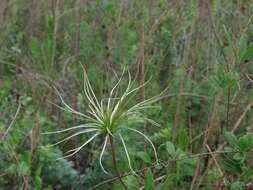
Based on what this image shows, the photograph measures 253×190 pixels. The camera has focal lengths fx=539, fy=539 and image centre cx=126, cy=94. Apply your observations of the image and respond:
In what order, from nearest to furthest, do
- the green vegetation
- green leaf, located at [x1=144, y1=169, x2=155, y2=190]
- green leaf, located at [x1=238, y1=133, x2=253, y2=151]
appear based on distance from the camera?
green leaf, located at [x1=144, y1=169, x2=155, y2=190]
green leaf, located at [x1=238, y1=133, x2=253, y2=151]
the green vegetation

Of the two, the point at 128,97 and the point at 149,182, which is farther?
the point at 128,97

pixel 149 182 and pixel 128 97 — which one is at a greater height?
pixel 149 182

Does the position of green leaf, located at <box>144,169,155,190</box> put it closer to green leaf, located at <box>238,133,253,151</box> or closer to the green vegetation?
the green vegetation

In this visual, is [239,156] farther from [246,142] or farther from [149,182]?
[149,182]

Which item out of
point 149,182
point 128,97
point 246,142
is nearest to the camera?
point 149,182

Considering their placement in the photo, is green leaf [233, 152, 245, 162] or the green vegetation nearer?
green leaf [233, 152, 245, 162]

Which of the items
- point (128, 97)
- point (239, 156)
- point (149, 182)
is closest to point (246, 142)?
point (239, 156)

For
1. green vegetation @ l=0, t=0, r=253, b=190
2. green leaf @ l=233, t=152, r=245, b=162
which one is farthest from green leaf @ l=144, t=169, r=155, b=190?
green leaf @ l=233, t=152, r=245, b=162

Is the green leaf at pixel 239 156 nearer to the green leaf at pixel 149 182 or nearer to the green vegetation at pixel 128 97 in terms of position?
the green vegetation at pixel 128 97

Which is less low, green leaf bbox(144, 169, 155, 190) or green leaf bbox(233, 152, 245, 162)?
green leaf bbox(144, 169, 155, 190)

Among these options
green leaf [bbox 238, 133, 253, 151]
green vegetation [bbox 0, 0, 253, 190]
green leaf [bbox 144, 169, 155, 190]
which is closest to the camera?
green leaf [bbox 144, 169, 155, 190]
